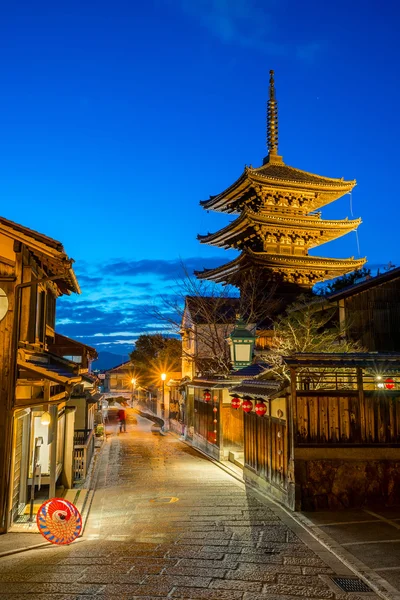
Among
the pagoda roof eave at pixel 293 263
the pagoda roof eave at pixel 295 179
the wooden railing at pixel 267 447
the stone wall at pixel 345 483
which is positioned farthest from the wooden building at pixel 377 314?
the pagoda roof eave at pixel 295 179

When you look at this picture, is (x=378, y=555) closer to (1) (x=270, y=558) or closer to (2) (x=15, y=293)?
(1) (x=270, y=558)

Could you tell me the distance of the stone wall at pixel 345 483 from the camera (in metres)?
13.3

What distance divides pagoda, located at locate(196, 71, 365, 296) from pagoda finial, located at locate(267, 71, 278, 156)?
40.1 inches

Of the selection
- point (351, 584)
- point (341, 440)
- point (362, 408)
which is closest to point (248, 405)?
point (341, 440)

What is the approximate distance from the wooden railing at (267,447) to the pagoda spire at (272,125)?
23123 mm

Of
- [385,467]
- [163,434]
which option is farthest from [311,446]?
[163,434]

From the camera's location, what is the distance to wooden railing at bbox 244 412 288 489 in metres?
14.6

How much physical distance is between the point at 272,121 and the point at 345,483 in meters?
30.2

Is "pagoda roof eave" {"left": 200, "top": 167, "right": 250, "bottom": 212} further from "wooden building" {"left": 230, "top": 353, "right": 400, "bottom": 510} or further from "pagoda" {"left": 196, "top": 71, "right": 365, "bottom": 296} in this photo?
"wooden building" {"left": 230, "top": 353, "right": 400, "bottom": 510}

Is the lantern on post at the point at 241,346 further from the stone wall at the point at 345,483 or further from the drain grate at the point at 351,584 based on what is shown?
the drain grate at the point at 351,584

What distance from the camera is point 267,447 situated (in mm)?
16359

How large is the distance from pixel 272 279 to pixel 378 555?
79.8ft

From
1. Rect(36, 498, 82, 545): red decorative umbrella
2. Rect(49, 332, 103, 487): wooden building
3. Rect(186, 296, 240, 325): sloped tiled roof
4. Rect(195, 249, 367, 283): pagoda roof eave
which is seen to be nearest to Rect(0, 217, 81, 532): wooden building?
Rect(36, 498, 82, 545): red decorative umbrella

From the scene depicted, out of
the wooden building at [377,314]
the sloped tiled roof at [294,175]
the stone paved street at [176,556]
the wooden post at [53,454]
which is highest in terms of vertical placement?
the sloped tiled roof at [294,175]
